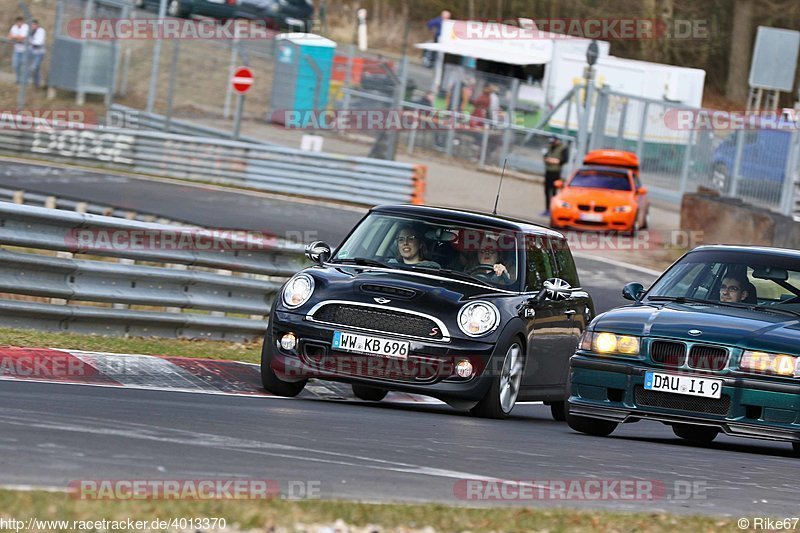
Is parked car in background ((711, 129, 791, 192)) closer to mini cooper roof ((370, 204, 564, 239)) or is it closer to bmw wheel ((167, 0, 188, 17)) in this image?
mini cooper roof ((370, 204, 564, 239))

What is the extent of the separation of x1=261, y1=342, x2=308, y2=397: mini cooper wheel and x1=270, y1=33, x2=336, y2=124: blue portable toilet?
27855 mm

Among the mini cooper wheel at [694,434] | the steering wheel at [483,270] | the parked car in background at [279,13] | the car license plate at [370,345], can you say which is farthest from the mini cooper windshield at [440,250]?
the parked car in background at [279,13]

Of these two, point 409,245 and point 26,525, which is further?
point 409,245

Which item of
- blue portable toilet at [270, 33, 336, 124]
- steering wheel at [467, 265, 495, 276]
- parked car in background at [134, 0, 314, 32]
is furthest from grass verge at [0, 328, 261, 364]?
parked car in background at [134, 0, 314, 32]

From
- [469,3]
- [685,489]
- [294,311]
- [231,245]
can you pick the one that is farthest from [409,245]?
[469,3]

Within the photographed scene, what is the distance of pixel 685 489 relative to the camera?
728 centimetres

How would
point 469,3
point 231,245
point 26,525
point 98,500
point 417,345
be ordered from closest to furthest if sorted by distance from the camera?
point 26,525, point 98,500, point 417,345, point 231,245, point 469,3

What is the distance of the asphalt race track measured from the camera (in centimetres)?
630

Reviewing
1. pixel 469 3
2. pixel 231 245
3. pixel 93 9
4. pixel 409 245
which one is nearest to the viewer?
pixel 409 245

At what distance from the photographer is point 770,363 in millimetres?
9141

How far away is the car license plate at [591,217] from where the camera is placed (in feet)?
100

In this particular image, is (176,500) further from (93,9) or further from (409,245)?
(93,9)

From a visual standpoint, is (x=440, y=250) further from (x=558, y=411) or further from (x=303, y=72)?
(x=303, y=72)

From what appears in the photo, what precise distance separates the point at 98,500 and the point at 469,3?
59045 mm
